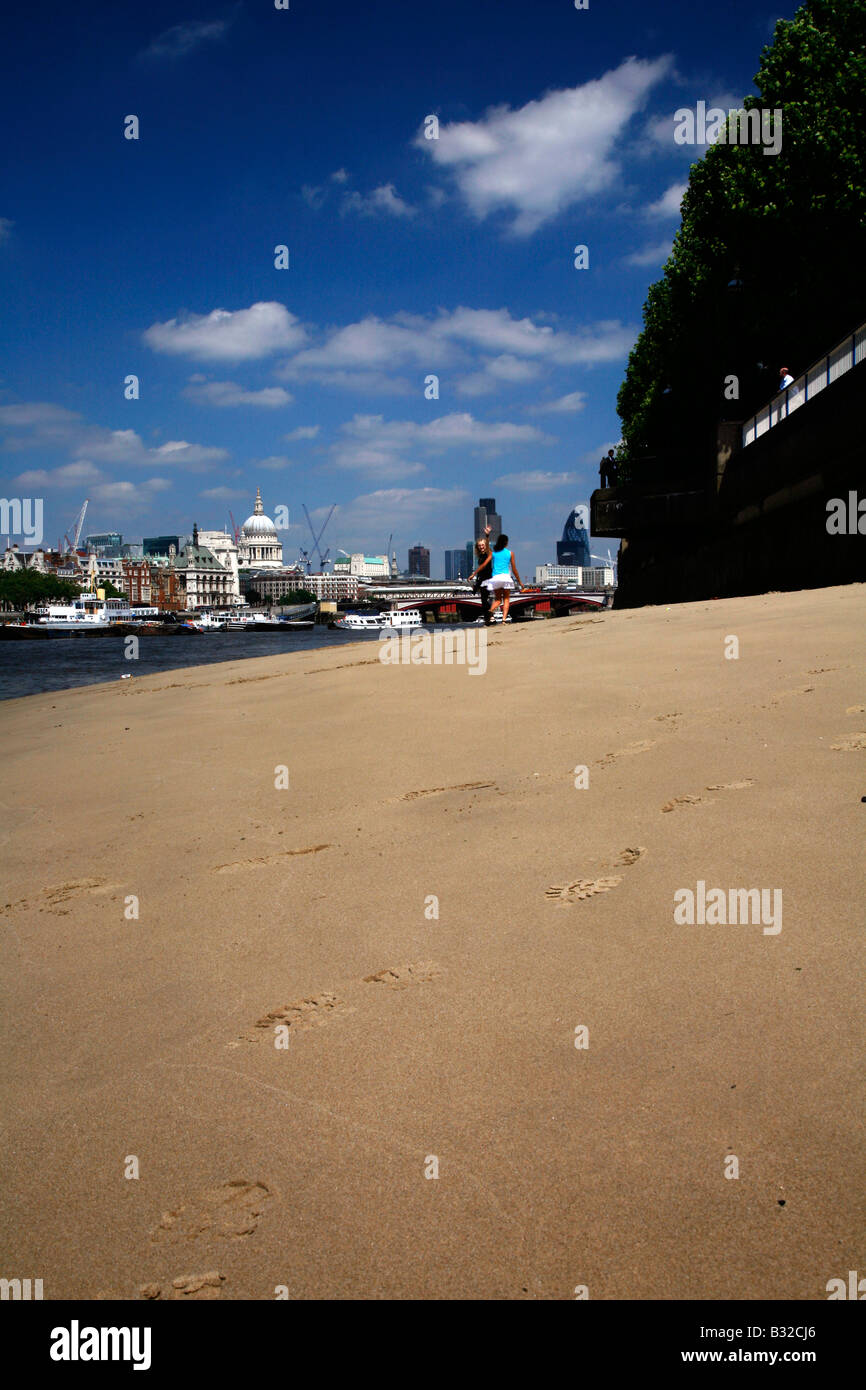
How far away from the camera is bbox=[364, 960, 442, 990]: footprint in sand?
2.88 metres

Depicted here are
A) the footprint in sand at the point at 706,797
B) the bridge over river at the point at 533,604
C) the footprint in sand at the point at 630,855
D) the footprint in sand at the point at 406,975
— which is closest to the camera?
the footprint in sand at the point at 406,975

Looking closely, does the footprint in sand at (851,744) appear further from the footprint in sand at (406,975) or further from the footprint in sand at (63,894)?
the footprint in sand at (63,894)

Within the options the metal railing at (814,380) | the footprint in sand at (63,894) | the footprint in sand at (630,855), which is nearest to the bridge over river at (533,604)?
the metal railing at (814,380)

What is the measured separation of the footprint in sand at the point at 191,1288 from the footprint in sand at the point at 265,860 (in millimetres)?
2278

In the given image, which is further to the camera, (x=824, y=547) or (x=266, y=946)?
(x=824, y=547)

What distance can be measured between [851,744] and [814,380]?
1506 cm

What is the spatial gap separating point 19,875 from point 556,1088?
10.6 ft

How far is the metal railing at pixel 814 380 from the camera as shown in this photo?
14.8 metres

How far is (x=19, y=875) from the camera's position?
14.2 ft

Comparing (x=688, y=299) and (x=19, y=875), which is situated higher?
(x=688, y=299)

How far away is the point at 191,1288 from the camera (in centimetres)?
183
